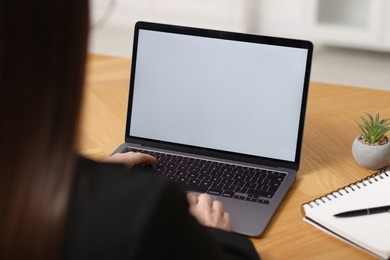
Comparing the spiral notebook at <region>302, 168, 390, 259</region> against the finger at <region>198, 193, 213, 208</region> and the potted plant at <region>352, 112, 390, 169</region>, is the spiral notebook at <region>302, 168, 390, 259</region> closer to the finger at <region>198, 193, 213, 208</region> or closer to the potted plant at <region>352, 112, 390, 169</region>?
the potted plant at <region>352, 112, 390, 169</region>

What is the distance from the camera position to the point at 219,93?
1416mm

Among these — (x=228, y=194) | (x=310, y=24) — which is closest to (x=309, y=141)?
(x=228, y=194)

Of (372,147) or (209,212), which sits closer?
(209,212)

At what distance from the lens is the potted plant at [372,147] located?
1352 millimetres

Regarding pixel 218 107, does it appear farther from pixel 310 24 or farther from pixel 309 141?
pixel 310 24

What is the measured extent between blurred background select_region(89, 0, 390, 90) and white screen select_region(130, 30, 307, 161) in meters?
2.31

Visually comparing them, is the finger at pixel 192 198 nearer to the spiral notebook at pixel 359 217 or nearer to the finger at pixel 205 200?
the finger at pixel 205 200

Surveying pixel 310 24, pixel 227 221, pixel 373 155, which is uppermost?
pixel 310 24

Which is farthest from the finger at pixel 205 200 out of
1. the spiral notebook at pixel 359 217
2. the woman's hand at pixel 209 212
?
the spiral notebook at pixel 359 217

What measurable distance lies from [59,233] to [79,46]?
0.20 metres

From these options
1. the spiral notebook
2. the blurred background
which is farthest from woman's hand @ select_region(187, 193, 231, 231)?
the blurred background

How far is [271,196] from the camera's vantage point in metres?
1.25

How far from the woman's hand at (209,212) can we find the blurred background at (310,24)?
2.57 m

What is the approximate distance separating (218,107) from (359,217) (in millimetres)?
390
